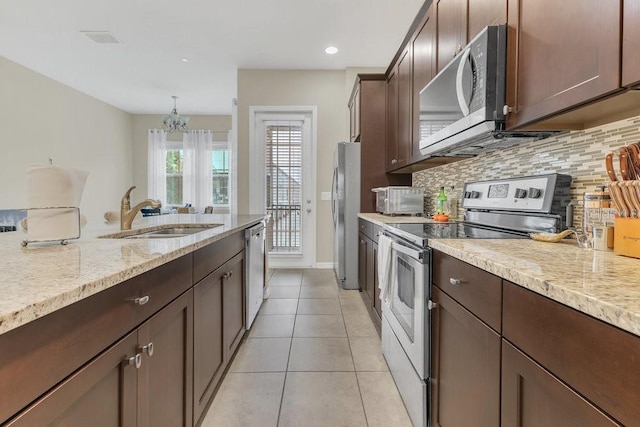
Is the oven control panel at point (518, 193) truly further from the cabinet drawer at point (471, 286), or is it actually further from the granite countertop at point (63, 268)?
the granite countertop at point (63, 268)

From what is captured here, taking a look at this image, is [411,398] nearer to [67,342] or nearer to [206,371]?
[206,371]

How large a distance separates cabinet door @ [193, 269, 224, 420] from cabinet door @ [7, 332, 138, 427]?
1.59ft

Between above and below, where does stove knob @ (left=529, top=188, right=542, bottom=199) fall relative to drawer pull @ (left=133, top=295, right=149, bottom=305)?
above

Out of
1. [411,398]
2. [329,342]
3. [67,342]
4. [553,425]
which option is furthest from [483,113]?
[329,342]

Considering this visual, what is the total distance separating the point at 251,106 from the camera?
475 cm

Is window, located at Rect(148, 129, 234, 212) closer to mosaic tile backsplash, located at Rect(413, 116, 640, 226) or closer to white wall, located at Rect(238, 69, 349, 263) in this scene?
white wall, located at Rect(238, 69, 349, 263)

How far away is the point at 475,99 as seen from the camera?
4.87ft

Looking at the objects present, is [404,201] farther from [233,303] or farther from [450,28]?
[233,303]

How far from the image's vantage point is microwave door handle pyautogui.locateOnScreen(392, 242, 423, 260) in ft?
4.62

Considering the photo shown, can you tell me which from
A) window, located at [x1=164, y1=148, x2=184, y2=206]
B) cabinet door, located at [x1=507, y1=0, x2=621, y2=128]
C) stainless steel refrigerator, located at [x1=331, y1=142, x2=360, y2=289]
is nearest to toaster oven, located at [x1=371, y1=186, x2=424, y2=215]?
stainless steel refrigerator, located at [x1=331, y1=142, x2=360, y2=289]

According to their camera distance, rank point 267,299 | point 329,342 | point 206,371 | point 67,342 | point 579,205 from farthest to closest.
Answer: point 267,299 < point 329,342 < point 206,371 < point 579,205 < point 67,342

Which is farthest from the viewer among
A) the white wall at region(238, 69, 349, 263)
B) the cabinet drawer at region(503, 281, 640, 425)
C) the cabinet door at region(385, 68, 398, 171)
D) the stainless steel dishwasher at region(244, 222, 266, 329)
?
the white wall at region(238, 69, 349, 263)

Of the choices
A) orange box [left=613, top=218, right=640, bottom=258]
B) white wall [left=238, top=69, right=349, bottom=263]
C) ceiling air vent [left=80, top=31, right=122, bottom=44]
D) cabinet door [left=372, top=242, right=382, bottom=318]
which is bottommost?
cabinet door [left=372, top=242, right=382, bottom=318]

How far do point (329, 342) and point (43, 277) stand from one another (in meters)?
1.98
